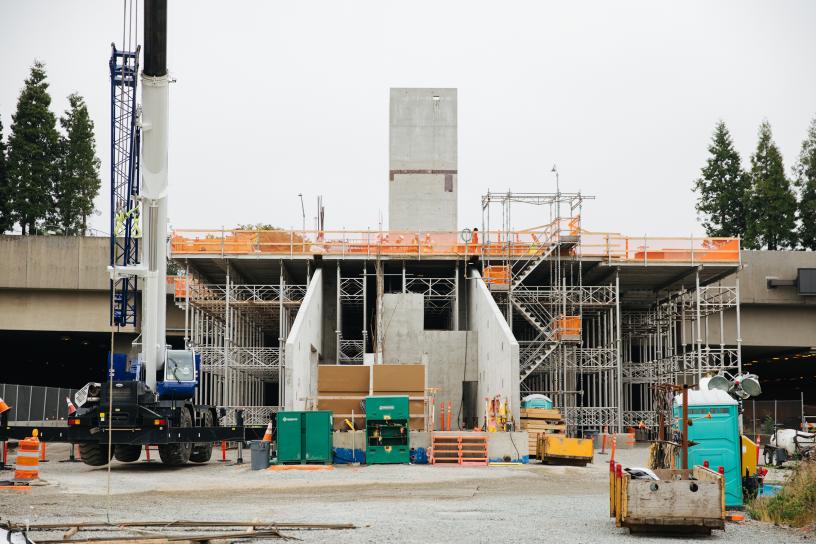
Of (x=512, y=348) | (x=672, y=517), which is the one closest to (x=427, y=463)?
(x=512, y=348)

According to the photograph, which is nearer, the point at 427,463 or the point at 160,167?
the point at 160,167

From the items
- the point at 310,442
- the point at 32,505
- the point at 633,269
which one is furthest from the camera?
the point at 633,269

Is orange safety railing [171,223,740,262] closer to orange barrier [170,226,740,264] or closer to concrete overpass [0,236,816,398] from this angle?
orange barrier [170,226,740,264]

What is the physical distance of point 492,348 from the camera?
1631 inches

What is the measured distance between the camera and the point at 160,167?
2909 centimetres

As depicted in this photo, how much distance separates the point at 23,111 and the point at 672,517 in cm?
7061

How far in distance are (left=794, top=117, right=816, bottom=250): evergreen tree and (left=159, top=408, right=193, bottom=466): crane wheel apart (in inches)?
2185

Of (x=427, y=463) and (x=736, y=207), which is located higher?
(x=736, y=207)

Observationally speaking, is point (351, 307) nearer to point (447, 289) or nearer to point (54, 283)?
point (447, 289)

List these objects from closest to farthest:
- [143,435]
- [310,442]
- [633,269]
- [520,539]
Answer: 1. [520,539]
2. [143,435]
3. [310,442]
4. [633,269]

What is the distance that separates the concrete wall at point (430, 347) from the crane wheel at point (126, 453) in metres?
15.4

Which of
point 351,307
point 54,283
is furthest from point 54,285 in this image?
point 351,307

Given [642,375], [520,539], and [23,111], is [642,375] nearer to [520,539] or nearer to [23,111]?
[520,539]

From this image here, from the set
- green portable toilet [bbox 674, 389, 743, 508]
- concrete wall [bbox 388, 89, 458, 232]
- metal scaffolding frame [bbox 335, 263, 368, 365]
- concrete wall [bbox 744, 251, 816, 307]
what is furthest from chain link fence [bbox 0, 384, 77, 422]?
green portable toilet [bbox 674, 389, 743, 508]
